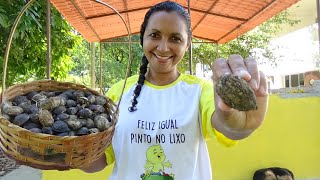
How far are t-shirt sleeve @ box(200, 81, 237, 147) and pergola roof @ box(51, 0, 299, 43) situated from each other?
3328 mm

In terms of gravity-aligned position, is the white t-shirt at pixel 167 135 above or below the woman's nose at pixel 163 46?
below

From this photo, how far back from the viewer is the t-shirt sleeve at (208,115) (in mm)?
1543

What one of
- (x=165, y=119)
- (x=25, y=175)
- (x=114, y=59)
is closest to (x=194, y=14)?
(x=25, y=175)

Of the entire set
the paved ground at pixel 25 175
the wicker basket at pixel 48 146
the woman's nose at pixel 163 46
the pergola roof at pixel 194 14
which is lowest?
the paved ground at pixel 25 175

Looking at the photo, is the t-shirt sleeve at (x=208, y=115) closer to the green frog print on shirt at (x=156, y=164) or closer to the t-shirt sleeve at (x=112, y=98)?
the green frog print on shirt at (x=156, y=164)

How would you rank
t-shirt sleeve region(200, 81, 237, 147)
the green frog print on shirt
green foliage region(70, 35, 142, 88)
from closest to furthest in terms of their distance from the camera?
t-shirt sleeve region(200, 81, 237, 147) < the green frog print on shirt < green foliage region(70, 35, 142, 88)

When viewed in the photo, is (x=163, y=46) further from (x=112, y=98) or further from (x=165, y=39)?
(x=112, y=98)

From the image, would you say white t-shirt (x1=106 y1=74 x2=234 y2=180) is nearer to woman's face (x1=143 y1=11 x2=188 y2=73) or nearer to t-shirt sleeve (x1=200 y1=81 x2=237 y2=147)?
t-shirt sleeve (x1=200 y1=81 x2=237 y2=147)

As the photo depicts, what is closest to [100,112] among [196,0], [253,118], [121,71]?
[253,118]

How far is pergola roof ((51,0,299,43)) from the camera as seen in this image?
18.3 feet

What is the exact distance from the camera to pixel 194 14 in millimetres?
7215

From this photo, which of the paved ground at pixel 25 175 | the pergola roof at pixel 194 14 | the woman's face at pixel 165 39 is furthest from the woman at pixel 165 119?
the paved ground at pixel 25 175

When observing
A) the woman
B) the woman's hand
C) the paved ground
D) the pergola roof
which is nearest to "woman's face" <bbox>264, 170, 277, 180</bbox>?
the pergola roof

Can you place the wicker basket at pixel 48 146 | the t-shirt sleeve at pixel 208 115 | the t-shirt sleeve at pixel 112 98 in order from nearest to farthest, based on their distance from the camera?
1. the wicker basket at pixel 48 146
2. the t-shirt sleeve at pixel 208 115
3. the t-shirt sleeve at pixel 112 98
